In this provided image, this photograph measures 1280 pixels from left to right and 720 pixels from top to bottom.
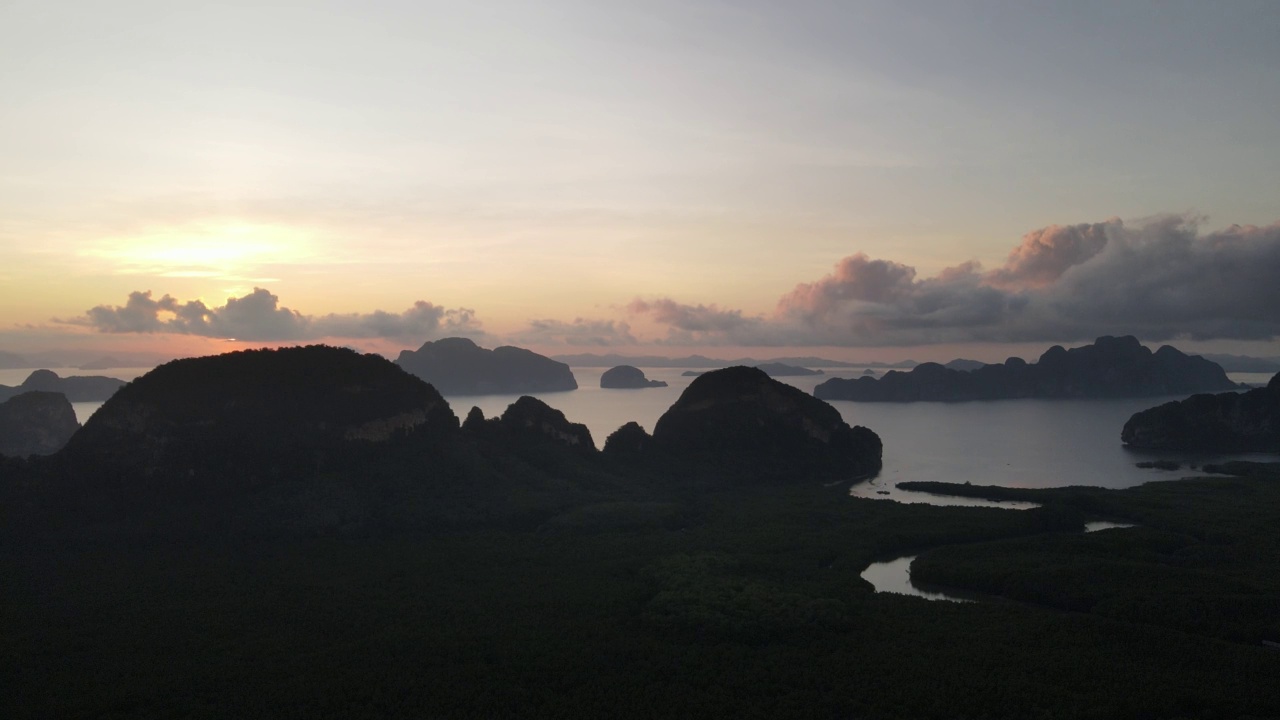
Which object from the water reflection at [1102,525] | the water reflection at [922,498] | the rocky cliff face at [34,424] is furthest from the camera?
the rocky cliff face at [34,424]

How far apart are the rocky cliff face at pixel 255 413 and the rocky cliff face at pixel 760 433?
35399 millimetres

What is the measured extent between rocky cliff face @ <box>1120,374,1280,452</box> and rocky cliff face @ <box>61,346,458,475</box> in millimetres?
123698

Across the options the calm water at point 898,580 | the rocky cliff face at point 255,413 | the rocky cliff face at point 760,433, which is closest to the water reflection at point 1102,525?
the calm water at point 898,580

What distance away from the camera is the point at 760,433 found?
110 meters

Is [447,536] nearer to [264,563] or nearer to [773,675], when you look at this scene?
[264,563]

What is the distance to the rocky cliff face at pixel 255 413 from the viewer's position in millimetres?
71812

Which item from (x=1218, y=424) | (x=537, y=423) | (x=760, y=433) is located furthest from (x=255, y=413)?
(x=1218, y=424)

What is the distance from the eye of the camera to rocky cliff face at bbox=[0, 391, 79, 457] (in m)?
119

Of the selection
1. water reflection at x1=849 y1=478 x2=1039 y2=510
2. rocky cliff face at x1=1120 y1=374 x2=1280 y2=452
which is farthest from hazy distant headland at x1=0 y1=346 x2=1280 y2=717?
rocky cliff face at x1=1120 y1=374 x2=1280 y2=452

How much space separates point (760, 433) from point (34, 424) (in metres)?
110

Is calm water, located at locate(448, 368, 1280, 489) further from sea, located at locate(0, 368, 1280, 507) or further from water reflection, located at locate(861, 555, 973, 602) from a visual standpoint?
water reflection, located at locate(861, 555, 973, 602)

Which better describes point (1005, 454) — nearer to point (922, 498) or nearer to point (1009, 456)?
point (1009, 456)

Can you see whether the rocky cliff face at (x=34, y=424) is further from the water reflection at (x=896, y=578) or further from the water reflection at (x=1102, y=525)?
the water reflection at (x=1102, y=525)

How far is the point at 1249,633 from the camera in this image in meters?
42.3
